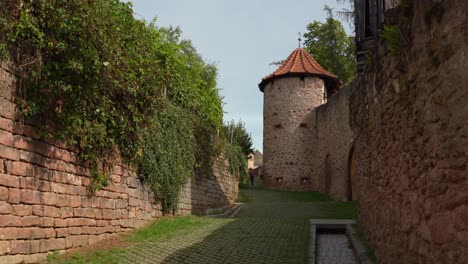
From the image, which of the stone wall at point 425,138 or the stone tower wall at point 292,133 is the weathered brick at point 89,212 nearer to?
the stone wall at point 425,138

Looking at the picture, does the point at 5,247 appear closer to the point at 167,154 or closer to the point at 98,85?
the point at 98,85

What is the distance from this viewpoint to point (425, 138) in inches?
168

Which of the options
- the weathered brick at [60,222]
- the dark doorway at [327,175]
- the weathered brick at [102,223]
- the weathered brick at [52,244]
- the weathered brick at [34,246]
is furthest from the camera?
the dark doorway at [327,175]

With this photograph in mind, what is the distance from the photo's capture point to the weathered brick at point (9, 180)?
20.2 ft

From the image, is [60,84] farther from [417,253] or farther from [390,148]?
[417,253]

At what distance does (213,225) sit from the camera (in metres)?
11.5

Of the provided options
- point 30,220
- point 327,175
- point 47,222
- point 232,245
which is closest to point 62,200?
point 47,222

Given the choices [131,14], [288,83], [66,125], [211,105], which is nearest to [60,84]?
[66,125]

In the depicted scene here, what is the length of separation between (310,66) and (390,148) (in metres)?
23.7

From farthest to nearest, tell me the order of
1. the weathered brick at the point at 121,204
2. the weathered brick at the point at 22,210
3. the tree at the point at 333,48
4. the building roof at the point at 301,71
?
the tree at the point at 333,48
the building roof at the point at 301,71
the weathered brick at the point at 121,204
the weathered brick at the point at 22,210

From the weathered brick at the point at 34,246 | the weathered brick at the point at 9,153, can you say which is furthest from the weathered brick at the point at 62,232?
the weathered brick at the point at 9,153

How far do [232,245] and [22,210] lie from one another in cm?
386

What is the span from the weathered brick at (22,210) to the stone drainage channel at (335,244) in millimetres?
4166

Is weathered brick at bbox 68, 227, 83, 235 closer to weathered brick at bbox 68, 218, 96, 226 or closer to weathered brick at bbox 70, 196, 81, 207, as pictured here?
weathered brick at bbox 68, 218, 96, 226
